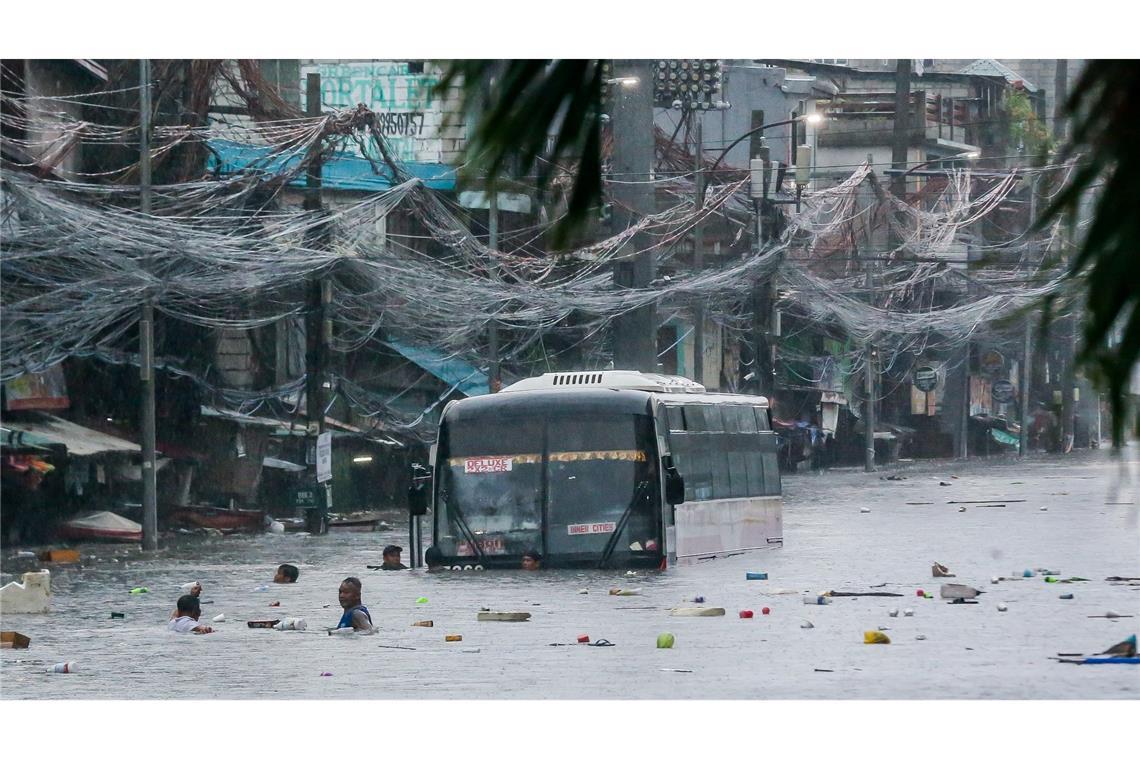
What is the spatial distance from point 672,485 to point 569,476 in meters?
1.02

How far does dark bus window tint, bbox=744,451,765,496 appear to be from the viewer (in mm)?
21234

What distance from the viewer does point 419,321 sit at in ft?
84.9

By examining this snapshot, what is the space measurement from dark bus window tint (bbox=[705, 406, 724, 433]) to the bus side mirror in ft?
7.93

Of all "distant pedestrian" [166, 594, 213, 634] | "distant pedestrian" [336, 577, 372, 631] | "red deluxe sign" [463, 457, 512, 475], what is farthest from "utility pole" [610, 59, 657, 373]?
"distant pedestrian" [166, 594, 213, 634]

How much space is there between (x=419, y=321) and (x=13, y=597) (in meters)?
10.1

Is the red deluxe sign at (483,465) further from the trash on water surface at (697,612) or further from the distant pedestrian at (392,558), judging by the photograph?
the trash on water surface at (697,612)

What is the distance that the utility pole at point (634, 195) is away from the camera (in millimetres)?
Answer: 20125

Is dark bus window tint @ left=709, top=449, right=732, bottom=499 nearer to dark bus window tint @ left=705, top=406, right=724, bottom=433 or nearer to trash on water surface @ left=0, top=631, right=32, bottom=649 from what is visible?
dark bus window tint @ left=705, top=406, right=724, bottom=433

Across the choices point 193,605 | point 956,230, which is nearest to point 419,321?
point 956,230

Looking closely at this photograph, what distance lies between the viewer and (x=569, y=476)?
17531 millimetres

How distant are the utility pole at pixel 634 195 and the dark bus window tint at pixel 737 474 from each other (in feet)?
8.40

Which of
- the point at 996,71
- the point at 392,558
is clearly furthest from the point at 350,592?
the point at 996,71

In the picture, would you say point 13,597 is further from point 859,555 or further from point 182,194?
point 859,555

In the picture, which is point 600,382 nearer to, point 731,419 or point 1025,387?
point 731,419
